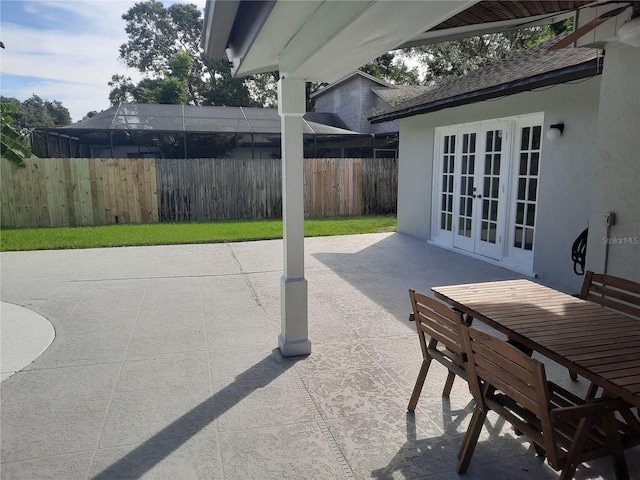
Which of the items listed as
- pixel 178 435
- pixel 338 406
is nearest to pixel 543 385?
pixel 338 406

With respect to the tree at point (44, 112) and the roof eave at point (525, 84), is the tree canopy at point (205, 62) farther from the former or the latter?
the tree at point (44, 112)

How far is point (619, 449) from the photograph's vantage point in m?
2.17

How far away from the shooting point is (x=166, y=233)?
11.2m

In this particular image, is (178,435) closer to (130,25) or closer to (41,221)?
(41,221)

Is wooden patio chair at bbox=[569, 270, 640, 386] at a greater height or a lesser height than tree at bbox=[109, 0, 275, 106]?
lesser

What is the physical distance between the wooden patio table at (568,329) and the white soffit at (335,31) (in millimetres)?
1744

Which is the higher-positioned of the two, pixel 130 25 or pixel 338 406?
pixel 130 25

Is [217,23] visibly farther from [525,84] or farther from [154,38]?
[154,38]

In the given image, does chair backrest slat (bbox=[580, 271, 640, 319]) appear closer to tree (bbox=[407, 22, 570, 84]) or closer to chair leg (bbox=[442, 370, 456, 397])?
chair leg (bbox=[442, 370, 456, 397])

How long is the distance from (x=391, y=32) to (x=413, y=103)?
6862 millimetres

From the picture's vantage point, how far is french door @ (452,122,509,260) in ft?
25.3

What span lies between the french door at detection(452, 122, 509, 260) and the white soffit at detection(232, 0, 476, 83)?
482 centimetres

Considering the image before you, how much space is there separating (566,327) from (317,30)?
2369 millimetres

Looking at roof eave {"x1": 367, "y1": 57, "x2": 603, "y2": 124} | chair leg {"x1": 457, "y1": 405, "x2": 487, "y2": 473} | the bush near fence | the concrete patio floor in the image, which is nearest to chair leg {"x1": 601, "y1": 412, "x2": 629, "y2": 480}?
the concrete patio floor
